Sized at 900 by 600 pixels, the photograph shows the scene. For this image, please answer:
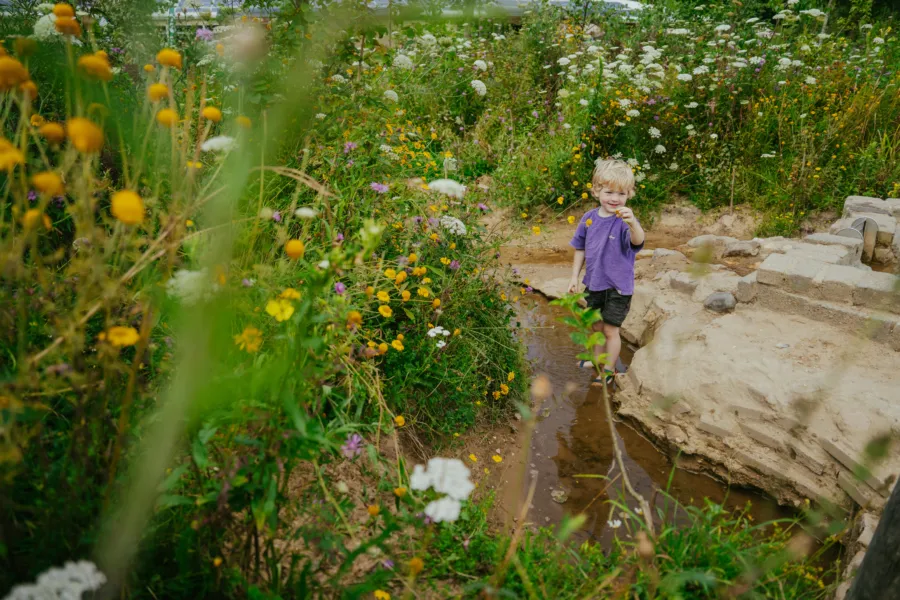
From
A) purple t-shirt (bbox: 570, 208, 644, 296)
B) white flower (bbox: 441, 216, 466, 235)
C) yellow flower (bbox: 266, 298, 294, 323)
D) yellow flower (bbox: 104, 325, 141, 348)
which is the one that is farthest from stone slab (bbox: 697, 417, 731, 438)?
yellow flower (bbox: 104, 325, 141, 348)

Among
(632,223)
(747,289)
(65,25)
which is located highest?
(65,25)

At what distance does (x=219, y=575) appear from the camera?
A: 4.37 ft

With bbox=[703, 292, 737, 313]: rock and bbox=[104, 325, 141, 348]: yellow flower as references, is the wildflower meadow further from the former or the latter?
bbox=[703, 292, 737, 313]: rock

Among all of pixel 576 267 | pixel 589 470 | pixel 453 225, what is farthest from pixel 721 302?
pixel 453 225

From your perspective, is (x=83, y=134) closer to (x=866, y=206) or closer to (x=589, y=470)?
(x=589, y=470)

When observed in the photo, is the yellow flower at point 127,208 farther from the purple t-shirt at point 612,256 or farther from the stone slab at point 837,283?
the stone slab at point 837,283

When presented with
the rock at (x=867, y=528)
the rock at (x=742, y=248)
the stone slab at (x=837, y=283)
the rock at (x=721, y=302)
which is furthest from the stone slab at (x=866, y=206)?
the rock at (x=867, y=528)

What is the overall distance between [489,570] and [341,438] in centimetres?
67

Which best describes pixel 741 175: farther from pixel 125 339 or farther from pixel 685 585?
pixel 125 339

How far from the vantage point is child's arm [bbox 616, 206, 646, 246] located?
3.48 metres

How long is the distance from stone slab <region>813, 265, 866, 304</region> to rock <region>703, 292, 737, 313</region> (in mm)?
501

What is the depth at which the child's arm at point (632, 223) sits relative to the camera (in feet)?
11.4

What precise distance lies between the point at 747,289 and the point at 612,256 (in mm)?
978

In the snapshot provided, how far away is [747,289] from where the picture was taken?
3916 millimetres
